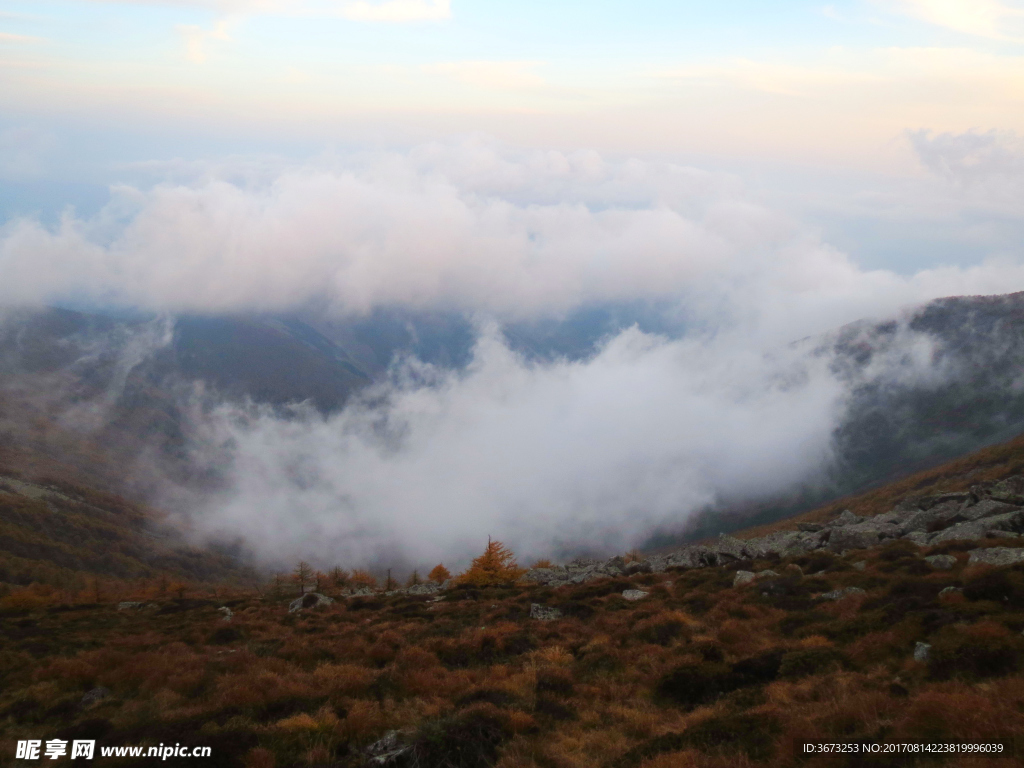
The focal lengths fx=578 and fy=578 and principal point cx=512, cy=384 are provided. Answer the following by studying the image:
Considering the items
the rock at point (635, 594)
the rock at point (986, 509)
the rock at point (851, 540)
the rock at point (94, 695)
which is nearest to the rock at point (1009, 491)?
the rock at point (986, 509)

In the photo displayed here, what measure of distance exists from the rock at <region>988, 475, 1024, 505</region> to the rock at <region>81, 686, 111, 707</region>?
52.9 meters

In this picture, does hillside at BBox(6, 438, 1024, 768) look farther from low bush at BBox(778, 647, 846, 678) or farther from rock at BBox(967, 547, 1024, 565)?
rock at BBox(967, 547, 1024, 565)

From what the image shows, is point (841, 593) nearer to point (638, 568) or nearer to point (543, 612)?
point (543, 612)

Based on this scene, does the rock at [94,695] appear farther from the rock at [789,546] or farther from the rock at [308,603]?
Result: the rock at [789,546]

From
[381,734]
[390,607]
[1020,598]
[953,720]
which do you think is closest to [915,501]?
[1020,598]

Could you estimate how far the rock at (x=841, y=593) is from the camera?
2578cm

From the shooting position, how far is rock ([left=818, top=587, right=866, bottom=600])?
25.8m

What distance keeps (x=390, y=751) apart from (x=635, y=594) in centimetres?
2473

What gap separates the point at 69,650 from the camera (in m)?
29.2

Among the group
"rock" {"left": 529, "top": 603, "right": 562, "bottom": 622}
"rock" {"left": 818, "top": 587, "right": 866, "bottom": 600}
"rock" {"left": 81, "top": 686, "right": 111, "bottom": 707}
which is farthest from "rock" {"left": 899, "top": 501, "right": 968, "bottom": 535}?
"rock" {"left": 81, "top": 686, "right": 111, "bottom": 707}

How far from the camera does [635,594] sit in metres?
35.4

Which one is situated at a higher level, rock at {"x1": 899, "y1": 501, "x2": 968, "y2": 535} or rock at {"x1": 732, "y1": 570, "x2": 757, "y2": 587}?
rock at {"x1": 899, "y1": 501, "x2": 968, "y2": 535}

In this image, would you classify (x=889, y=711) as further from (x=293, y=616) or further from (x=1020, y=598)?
(x=293, y=616)

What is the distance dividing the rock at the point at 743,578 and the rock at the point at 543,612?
1038 centimetres
